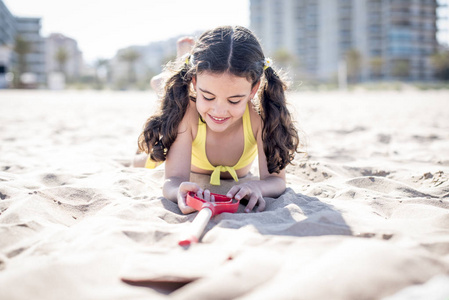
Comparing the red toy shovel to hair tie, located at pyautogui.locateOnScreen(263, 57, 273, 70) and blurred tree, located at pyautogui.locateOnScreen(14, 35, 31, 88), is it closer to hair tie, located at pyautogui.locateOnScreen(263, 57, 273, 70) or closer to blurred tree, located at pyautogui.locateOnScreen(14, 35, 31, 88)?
hair tie, located at pyautogui.locateOnScreen(263, 57, 273, 70)

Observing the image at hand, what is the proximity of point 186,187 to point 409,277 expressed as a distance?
117 cm

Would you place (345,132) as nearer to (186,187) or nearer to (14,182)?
A: (186,187)

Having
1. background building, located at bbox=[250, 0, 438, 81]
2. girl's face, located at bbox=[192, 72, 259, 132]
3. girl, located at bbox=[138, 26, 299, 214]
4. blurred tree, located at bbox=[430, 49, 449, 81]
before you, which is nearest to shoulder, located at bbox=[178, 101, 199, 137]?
girl, located at bbox=[138, 26, 299, 214]

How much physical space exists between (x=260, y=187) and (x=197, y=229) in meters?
0.74

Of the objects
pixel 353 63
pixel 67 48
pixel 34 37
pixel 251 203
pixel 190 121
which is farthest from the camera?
pixel 67 48

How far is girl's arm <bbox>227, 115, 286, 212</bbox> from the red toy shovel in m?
0.07

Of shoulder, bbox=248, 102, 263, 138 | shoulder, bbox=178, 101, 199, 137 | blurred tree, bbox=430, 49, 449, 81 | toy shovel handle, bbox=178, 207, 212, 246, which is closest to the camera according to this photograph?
toy shovel handle, bbox=178, 207, 212, 246

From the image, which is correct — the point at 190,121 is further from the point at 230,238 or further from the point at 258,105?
the point at 230,238

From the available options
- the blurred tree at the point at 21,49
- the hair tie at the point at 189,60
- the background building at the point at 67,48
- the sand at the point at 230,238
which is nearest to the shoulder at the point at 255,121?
the sand at the point at 230,238

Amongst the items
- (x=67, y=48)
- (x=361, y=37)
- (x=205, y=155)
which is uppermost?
(x=67, y=48)

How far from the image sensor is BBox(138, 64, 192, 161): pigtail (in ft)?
7.73

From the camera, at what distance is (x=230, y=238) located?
1512 millimetres

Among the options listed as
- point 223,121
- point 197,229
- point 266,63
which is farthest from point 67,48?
point 197,229

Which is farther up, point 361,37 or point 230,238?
point 361,37
